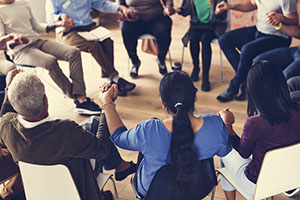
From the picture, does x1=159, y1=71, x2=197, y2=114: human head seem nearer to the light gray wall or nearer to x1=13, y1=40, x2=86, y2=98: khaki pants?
x1=13, y1=40, x2=86, y2=98: khaki pants

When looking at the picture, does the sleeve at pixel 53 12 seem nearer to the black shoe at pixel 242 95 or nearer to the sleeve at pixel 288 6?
the black shoe at pixel 242 95

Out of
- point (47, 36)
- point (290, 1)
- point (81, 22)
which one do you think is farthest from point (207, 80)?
point (47, 36)

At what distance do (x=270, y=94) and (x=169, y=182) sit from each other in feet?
2.15

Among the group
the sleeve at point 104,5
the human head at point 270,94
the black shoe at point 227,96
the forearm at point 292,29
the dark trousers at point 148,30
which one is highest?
the human head at point 270,94

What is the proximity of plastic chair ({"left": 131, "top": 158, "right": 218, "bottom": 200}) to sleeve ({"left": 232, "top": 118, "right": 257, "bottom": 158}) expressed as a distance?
163 mm

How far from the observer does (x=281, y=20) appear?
3.45 m

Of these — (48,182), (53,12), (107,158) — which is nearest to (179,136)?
(48,182)

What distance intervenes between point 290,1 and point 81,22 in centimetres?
197

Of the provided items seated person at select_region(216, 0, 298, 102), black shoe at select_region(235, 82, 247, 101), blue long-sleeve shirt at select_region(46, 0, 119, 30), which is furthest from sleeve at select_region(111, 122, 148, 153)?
blue long-sleeve shirt at select_region(46, 0, 119, 30)

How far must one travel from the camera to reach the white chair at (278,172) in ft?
5.84

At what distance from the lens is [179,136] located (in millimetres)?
1830

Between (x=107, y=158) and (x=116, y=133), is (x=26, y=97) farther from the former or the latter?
(x=107, y=158)

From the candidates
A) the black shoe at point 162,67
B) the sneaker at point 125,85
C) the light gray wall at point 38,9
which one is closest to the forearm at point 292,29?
Result: the black shoe at point 162,67

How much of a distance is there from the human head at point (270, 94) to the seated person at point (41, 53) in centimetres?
202
